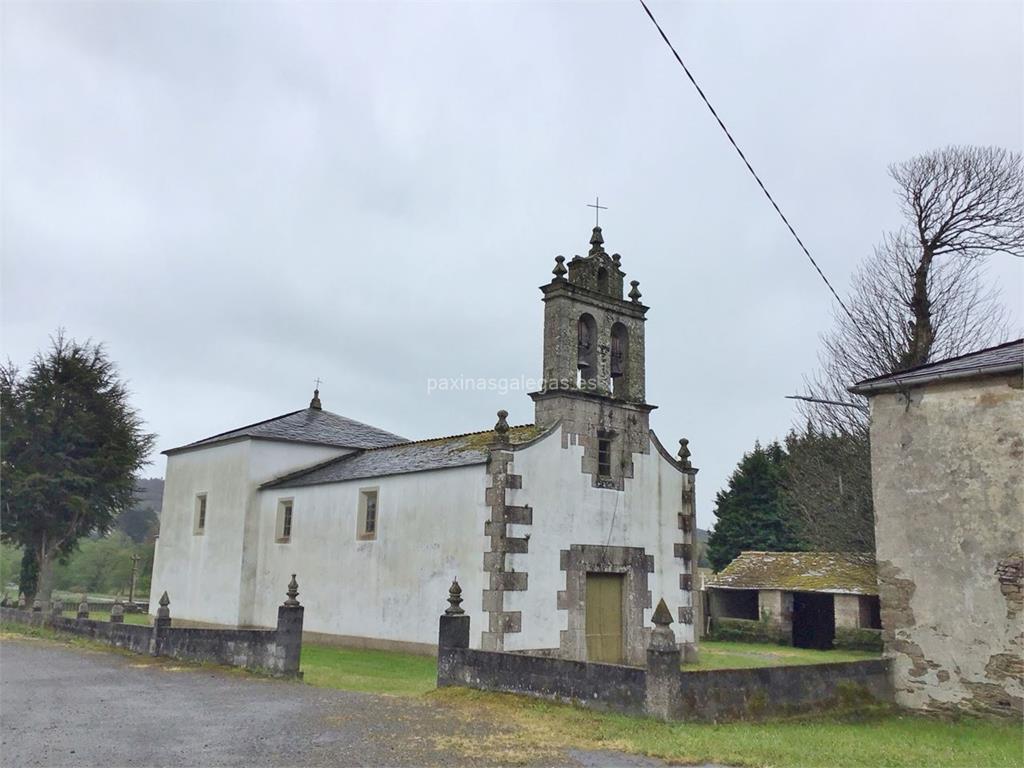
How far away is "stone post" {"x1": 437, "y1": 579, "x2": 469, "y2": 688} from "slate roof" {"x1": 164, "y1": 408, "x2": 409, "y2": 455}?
44.4ft

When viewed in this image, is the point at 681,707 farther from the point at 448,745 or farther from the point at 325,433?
the point at 325,433

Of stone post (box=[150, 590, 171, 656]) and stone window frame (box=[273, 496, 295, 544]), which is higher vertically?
stone window frame (box=[273, 496, 295, 544])

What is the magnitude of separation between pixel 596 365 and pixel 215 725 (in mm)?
11067

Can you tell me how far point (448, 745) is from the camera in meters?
8.38

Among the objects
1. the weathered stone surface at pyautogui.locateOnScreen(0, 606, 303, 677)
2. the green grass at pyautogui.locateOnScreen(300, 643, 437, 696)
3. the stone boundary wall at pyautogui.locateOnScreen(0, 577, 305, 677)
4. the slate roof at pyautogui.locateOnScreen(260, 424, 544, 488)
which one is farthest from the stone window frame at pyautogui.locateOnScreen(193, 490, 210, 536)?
the green grass at pyautogui.locateOnScreen(300, 643, 437, 696)

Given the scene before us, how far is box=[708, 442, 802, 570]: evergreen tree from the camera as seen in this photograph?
42031mm

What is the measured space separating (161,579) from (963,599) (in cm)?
2440

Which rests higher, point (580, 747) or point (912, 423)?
point (912, 423)

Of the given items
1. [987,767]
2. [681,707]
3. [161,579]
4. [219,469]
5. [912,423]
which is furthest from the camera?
[161,579]

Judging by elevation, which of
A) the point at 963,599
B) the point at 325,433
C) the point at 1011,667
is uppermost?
the point at 325,433

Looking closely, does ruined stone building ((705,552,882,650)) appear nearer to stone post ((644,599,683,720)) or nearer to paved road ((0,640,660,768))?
stone post ((644,599,683,720))

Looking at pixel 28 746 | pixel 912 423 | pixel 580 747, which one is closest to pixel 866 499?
pixel 912 423

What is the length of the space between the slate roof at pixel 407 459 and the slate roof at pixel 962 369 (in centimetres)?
701

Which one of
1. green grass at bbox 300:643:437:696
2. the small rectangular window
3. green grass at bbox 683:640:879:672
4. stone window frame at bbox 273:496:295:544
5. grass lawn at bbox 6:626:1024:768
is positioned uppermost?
the small rectangular window
